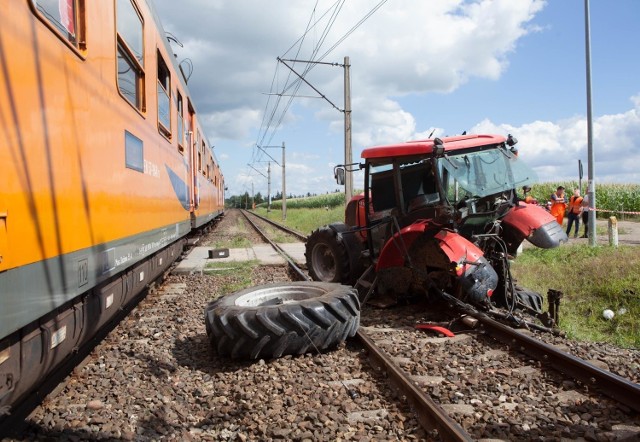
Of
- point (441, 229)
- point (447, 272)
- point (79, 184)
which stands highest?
point (79, 184)

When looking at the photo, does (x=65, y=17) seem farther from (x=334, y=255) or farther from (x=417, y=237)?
(x=334, y=255)

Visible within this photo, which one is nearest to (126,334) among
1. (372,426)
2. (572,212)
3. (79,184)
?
(79,184)

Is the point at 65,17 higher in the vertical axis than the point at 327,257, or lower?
higher

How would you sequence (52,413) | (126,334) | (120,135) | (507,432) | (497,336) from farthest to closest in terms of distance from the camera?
(126,334), (497,336), (120,135), (52,413), (507,432)

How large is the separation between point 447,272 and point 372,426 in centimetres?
281

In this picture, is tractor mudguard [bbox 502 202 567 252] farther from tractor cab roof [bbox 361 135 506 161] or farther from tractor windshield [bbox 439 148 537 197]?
tractor cab roof [bbox 361 135 506 161]

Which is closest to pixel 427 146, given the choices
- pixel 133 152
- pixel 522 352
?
pixel 522 352

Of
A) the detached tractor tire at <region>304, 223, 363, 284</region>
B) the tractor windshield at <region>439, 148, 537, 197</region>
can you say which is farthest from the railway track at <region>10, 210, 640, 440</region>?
A: the detached tractor tire at <region>304, 223, 363, 284</region>

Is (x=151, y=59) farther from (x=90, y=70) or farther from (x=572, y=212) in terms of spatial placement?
(x=572, y=212)

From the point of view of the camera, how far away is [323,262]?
26.8ft

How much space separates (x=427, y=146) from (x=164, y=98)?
3.80 metres

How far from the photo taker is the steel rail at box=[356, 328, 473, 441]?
2.88 m

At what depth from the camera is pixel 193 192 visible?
11.0 m

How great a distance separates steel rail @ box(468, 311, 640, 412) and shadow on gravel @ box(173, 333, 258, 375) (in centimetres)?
237
